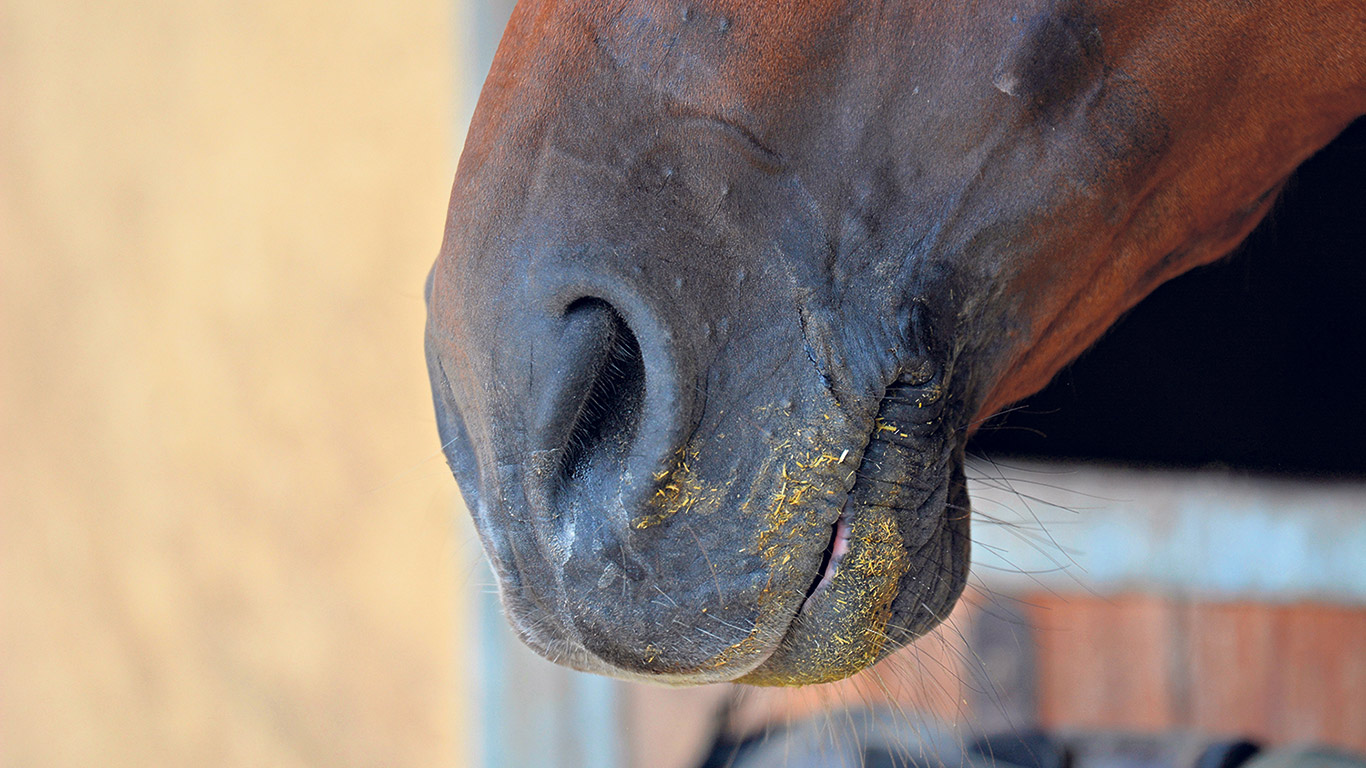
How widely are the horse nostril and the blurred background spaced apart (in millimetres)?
1140

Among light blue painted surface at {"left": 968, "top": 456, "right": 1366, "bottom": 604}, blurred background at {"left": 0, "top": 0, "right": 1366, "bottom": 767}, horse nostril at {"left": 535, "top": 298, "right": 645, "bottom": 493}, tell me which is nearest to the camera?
horse nostril at {"left": 535, "top": 298, "right": 645, "bottom": 493}

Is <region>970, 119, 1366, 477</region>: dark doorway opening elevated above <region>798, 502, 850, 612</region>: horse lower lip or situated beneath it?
elevated above

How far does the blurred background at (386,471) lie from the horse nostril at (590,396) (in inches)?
44.9

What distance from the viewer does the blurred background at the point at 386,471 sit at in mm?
2182

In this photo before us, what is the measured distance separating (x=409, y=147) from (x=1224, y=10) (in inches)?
72.6

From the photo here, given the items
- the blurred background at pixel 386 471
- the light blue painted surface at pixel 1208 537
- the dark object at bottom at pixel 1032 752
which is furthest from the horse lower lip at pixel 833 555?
the light blue painted surface at pixel 1208 537

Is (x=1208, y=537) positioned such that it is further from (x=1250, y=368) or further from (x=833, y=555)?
(x=833, y=555)

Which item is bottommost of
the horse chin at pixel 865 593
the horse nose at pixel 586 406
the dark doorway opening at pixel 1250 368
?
the horse chin at pixel 865 593

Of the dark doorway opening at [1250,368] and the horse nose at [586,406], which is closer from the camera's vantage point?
the horse nose at [586,406]

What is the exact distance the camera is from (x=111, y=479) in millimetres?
3406

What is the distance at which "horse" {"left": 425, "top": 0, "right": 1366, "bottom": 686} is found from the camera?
0.80 m

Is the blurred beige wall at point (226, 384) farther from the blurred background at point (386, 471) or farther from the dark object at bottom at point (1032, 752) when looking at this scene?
the dark object at bottom at point (1032, 752)

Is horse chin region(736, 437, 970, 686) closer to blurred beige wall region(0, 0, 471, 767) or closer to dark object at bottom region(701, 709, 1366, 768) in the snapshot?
dark object at bottom region(701, 709, 1366, 768)

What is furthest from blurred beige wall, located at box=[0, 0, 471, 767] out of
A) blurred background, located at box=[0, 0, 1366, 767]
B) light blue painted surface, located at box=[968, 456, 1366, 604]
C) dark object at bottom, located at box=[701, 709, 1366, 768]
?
light blue painted surface, located at box=[968, 456, 1366, 604]
